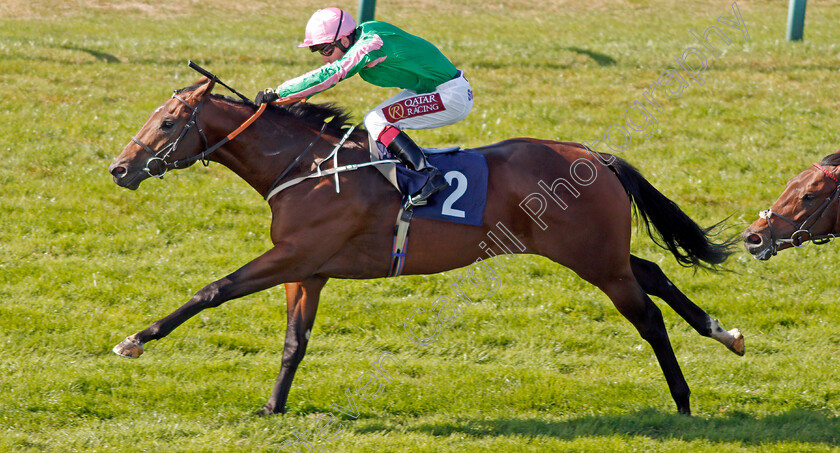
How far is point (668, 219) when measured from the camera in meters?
6.41

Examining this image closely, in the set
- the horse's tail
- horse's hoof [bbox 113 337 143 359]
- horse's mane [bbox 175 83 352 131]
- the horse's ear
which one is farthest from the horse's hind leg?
horse's hoof [bbox 113 337 143 359]

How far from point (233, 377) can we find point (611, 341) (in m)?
3.16

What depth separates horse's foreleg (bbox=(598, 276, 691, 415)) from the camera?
5.95 m

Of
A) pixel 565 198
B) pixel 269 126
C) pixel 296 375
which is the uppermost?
pixel 269 126

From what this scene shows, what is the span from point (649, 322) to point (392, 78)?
8.02ft

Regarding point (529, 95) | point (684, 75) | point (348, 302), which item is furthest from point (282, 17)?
point (348, 302)

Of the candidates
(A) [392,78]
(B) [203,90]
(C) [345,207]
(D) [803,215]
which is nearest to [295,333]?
(C) [345,207]

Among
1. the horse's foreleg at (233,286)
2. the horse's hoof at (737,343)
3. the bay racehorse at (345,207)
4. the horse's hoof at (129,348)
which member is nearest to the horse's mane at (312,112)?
the bay racehorse at (345,207)

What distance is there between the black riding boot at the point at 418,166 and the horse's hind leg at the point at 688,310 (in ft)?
5.82

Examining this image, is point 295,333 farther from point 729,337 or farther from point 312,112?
point 729,337

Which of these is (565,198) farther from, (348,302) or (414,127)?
(348,302)

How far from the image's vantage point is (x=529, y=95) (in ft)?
41.3

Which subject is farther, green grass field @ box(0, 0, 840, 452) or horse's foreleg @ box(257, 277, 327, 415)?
horse's foreleg @ box(257, 277, 327, 415)

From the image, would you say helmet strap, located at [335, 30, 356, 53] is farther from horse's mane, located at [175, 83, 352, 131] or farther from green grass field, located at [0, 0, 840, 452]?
green grass field, located at [0, 0, 840, 452]
